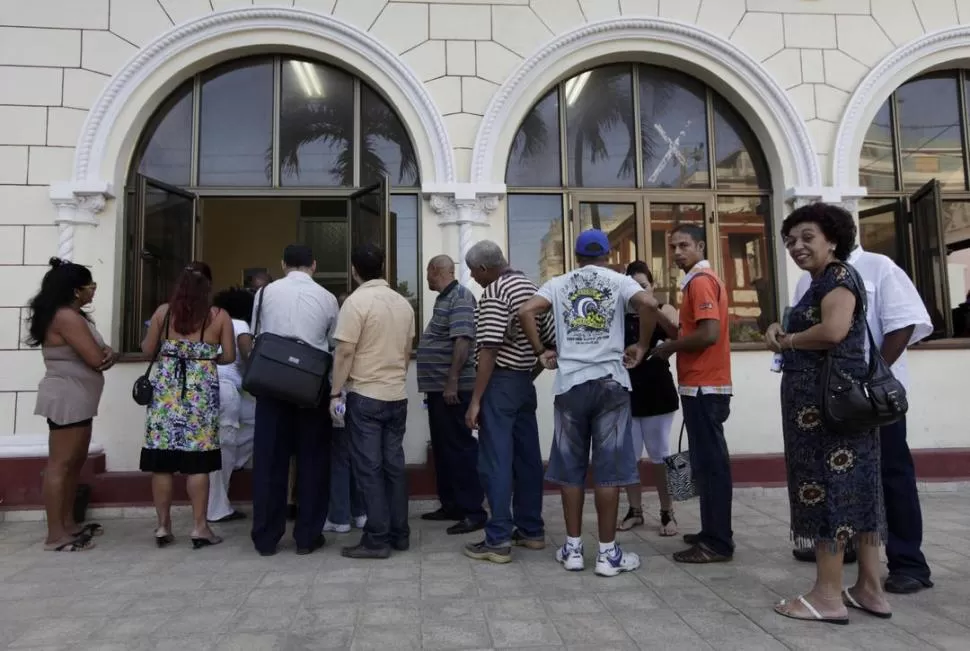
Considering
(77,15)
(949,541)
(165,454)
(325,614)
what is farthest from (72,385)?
(949,541)

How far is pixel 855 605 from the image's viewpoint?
2.82 metres

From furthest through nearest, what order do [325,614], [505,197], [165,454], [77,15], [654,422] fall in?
[505,197] < [77,15] < [654,422] < [165,454] < [325,614]

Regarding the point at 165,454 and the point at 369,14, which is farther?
the point at 369,14

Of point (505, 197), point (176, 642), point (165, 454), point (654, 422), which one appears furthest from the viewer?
point (505, 197)

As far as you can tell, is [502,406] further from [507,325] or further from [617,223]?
[617,223]

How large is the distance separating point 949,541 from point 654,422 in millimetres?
1956

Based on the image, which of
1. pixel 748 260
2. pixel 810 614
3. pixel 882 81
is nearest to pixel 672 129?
pixel 748 260

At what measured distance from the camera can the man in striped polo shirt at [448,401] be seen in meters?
4.35

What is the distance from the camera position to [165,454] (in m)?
3.94

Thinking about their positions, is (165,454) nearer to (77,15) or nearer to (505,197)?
(505,197)

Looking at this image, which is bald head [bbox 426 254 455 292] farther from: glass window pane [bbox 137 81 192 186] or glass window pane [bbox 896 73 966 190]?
glass window pane [bbox 896 73 966 190]

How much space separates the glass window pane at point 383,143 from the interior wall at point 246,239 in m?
4.73

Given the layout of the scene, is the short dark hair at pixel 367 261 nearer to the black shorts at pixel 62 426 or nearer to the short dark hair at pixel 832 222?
the black shorts at pixel 62 426

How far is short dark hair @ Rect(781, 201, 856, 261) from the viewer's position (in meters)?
2.80
